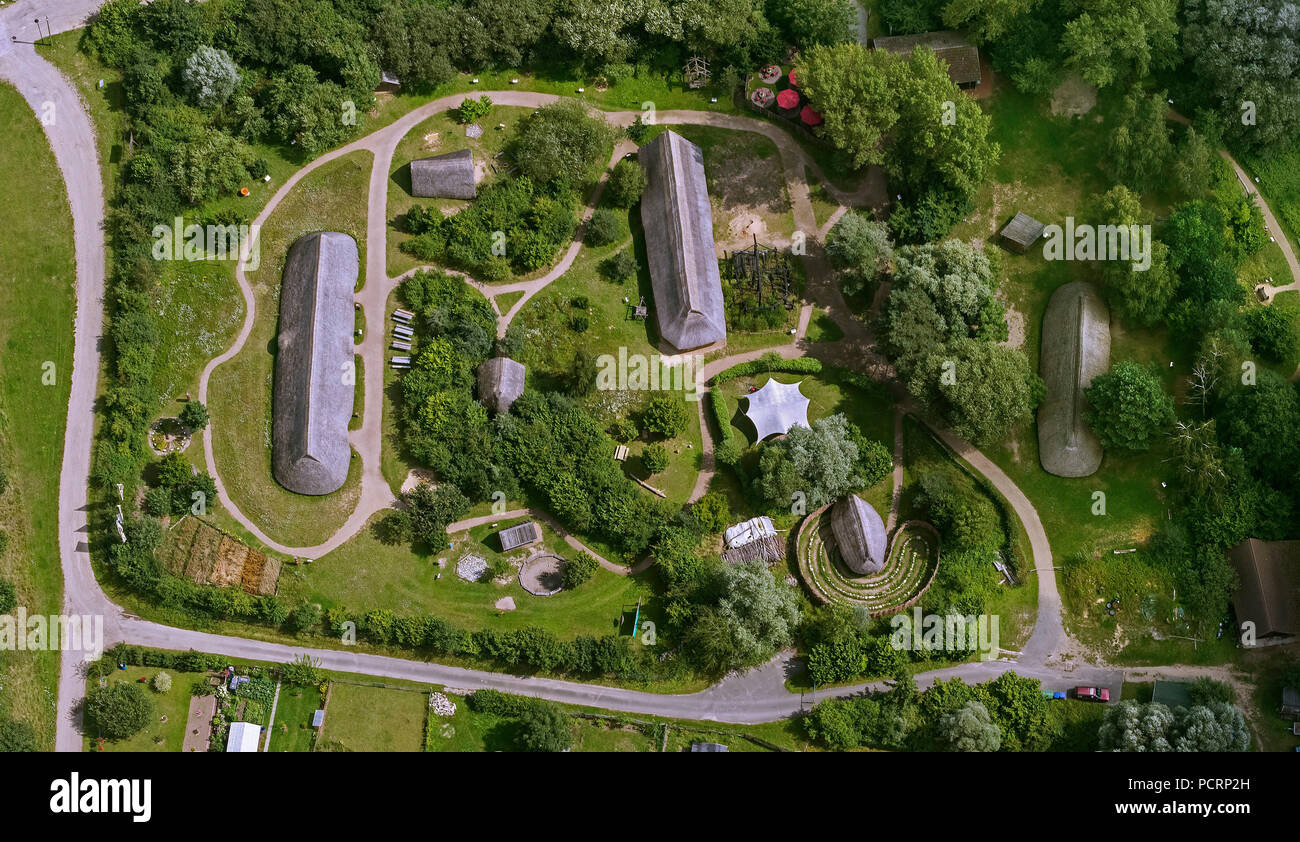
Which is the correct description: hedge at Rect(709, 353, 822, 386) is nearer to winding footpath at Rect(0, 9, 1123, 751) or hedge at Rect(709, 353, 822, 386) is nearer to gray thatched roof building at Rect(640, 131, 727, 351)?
winding footpath at Rect(0, 9, 1123, 751)

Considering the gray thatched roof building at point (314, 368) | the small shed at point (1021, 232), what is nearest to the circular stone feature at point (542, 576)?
the gray thatched roof building at point (314, 368)

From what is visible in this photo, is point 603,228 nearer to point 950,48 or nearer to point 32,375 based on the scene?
point 950,48

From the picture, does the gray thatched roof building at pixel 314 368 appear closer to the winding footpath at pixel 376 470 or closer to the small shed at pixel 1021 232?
the winding footpath at pixel 376 470

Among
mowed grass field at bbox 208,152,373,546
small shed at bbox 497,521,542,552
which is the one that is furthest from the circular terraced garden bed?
mowed grass field at bbox 208,152,373,546

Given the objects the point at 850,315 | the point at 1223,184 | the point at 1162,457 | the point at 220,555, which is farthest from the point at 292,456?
the point at 1223,184

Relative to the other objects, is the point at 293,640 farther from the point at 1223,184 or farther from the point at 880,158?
the point at 1223,184

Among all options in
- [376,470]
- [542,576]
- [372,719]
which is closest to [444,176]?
[376,470]
